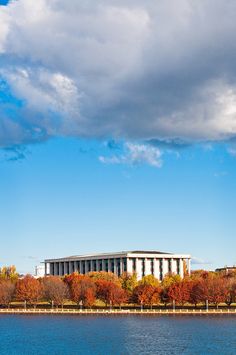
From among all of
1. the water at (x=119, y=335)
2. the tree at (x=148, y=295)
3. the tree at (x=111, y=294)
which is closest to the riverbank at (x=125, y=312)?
the tree at (x=148, y=295)

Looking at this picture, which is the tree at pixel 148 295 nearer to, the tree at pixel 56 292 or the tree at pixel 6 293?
the tree at pixel 56 292

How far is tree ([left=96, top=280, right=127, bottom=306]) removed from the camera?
534 feet

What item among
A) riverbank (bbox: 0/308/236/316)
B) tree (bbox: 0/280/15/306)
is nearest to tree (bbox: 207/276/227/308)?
riverbank (bbox: 0/308/236/316)

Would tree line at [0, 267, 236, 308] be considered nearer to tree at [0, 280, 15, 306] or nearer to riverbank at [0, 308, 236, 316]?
tree at [0, 280, 15, 306]

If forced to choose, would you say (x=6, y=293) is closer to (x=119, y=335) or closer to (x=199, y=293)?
(x=199, y=293)

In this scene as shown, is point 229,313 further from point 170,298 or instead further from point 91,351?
point 91,351

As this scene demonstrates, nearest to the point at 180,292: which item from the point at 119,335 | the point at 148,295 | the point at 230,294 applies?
the point at 148,295

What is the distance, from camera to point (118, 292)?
536 feet

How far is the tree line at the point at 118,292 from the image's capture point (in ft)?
512

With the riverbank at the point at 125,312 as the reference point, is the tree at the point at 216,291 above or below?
above

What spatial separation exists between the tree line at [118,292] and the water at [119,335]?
23.3 meters

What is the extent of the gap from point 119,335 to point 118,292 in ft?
203

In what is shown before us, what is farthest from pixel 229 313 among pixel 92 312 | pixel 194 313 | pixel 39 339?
pixel 39 339

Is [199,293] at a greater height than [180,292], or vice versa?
[180,292]
